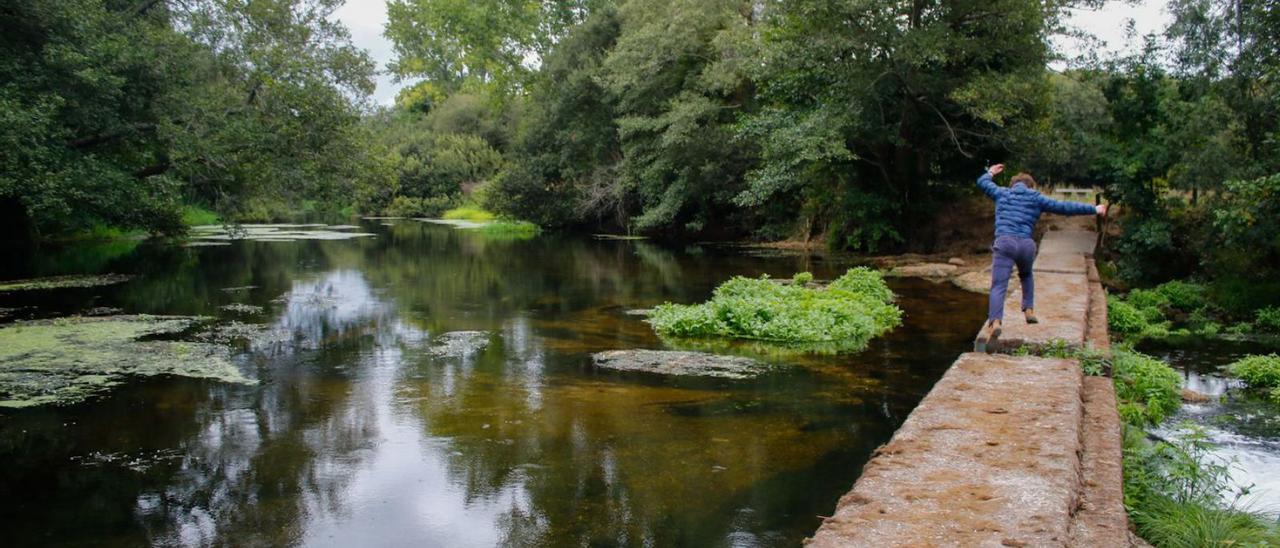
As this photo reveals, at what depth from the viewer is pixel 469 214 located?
53.0 m

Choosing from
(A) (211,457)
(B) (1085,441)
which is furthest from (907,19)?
(A) (211,457)

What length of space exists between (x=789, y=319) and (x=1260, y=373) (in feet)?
17.8

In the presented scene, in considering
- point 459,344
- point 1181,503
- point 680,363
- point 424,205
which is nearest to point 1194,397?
point 1181,503

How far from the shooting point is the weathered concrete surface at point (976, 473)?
417cm

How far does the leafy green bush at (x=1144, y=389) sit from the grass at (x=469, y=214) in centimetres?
4252

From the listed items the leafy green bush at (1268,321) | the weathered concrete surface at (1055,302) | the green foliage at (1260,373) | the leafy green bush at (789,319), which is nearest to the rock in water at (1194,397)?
the green foliage at (1260,373)

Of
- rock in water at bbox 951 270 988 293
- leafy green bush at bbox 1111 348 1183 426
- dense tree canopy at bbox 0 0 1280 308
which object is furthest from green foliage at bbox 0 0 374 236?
leafy green bush at bbox 1111 348 1183 426

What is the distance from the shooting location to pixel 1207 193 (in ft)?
57.7

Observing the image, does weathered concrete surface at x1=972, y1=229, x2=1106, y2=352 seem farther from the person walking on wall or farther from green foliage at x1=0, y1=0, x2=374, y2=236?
green foliage at x1=0, y1=0, x2=374, y2=236

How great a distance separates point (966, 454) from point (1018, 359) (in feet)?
9.22

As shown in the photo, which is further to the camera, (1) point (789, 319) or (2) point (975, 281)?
(2) point (975, 281)

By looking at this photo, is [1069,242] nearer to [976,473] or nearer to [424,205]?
[976,473]

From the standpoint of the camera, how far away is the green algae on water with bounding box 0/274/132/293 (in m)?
17.4

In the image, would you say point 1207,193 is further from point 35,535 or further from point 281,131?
point 281,131
